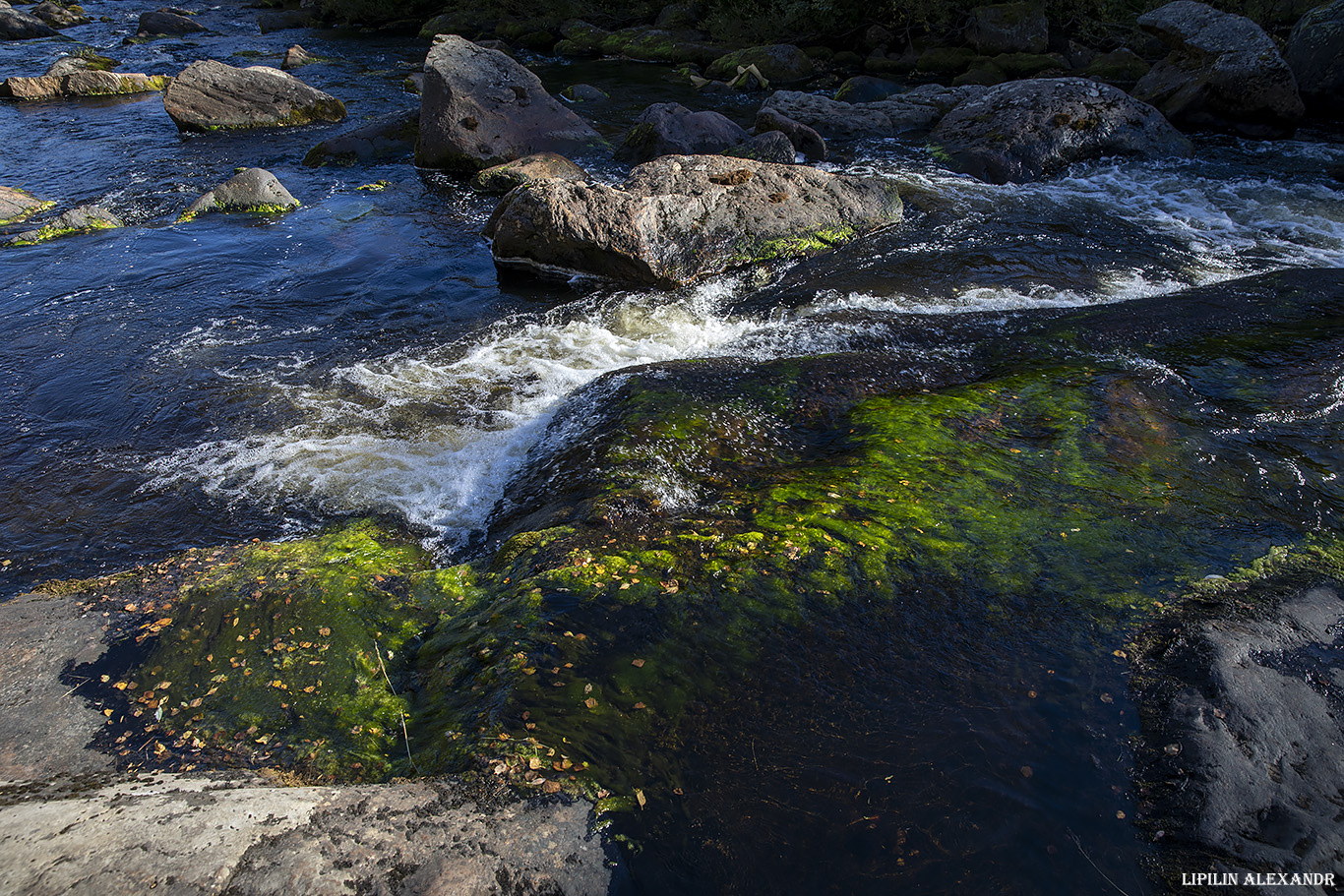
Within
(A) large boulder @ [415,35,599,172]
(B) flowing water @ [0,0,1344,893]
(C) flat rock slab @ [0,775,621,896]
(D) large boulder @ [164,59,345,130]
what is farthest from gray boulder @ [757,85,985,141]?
(C) flat rock slab @ [0,775,621,896]

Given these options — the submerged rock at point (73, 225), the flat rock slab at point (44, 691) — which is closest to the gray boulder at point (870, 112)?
the submerged rock at point (73, 225)

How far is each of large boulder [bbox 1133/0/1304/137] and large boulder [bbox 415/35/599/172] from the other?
10771 mm

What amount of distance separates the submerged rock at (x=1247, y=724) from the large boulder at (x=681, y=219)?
6146 millimetres

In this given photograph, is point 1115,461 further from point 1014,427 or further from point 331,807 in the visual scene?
point 331,807

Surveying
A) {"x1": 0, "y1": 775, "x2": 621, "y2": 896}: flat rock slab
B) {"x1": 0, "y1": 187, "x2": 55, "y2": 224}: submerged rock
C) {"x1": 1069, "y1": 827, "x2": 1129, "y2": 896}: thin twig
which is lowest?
{"x1": 1069, "y1": 827, "x2": 1129, "y2": 896}: thin twig

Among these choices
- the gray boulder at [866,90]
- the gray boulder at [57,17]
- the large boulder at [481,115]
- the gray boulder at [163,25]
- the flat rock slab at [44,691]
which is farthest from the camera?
the gray boulder at [57,17]

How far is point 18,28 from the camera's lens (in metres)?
27.0

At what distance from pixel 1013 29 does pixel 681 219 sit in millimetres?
14269

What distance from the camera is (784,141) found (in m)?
12.0

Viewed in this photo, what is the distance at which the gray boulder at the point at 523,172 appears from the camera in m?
11.2

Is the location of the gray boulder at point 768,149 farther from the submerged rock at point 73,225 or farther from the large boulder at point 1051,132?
the submerged rock at point 73,225

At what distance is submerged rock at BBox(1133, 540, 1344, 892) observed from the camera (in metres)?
2.63

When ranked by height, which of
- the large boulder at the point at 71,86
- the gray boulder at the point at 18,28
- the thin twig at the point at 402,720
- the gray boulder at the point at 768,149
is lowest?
the thin twig at the point at 402,720

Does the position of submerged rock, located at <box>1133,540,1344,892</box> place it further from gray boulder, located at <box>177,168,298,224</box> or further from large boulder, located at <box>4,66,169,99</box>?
large boulder, located at <box>4,66,169,99</box>
